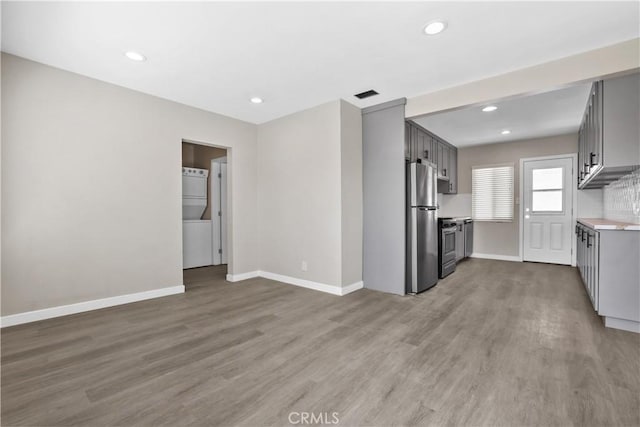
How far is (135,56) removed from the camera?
2730mm

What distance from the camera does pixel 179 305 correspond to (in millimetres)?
3385

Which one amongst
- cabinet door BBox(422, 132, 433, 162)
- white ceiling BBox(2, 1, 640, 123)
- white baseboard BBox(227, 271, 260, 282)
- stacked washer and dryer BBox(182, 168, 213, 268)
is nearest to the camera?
white ceiling BBox(2, 1, 640, 123)

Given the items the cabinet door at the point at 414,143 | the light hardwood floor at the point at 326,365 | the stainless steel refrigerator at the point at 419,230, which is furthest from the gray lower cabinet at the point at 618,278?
the cabinet door at the point at 414,143

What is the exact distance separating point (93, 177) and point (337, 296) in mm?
3126

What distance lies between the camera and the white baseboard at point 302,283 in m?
3.82

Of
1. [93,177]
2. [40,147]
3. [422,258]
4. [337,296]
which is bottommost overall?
[337,296]

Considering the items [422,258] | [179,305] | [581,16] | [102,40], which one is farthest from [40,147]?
[581,16]

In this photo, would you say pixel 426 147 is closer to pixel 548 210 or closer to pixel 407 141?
pixel 407 141

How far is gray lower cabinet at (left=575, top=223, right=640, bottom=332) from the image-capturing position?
101 inches

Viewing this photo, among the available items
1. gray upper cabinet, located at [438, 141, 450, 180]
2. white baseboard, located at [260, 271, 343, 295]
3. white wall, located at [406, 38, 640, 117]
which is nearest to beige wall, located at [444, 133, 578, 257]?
gray upper cabinet, located at [438, 141, 450, 180]

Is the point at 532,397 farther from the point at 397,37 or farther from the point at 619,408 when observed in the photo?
the point at 397,37

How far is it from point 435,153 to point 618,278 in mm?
3247

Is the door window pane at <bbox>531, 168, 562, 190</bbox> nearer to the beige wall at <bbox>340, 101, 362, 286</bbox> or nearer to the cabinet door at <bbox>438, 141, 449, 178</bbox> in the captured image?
the cabinet door at <bbox>438, 141, 449, 178</bbox>

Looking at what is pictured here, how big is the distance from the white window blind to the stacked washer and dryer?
5.80m
